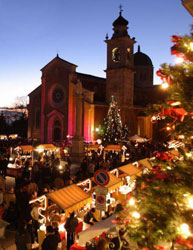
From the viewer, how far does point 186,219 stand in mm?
3980

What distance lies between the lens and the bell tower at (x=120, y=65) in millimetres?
37781

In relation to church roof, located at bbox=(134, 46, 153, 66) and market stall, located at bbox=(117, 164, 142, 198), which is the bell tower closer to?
church roof, located at bbox=(134, 46, 153, 66)

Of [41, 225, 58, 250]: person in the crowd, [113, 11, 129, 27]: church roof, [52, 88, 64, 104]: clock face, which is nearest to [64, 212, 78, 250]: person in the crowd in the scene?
[41, 225, 58, 250]: person in the crowd

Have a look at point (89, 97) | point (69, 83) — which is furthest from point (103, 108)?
point (69, 83)

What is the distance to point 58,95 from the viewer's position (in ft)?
131

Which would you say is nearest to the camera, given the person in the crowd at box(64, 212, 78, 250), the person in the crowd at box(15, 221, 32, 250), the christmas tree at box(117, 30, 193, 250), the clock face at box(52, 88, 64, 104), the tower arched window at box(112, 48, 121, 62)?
the christmas tree at box(117, 30, 193, 250)

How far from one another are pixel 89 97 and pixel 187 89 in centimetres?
3327

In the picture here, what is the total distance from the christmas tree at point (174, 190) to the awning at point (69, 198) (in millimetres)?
4098

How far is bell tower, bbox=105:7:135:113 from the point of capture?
124 feet

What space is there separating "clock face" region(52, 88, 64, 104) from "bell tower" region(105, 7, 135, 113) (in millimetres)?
7017

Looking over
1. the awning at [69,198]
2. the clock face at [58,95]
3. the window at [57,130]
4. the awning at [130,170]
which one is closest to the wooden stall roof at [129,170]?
the awning at [130,170]

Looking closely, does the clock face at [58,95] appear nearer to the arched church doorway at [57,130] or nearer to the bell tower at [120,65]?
the arched church doorway at [57,130]

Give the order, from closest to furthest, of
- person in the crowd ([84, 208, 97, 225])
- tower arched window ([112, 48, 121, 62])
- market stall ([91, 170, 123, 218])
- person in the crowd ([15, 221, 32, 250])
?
person in the crowd ([15, 221, 32, 250]), market stall ([91, 170, 123, 218]), person in the crowd ([84, 208, 97, 225]), tower arched window ([112, 48, 121, 62])

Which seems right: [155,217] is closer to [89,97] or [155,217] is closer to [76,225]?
[76,225]
